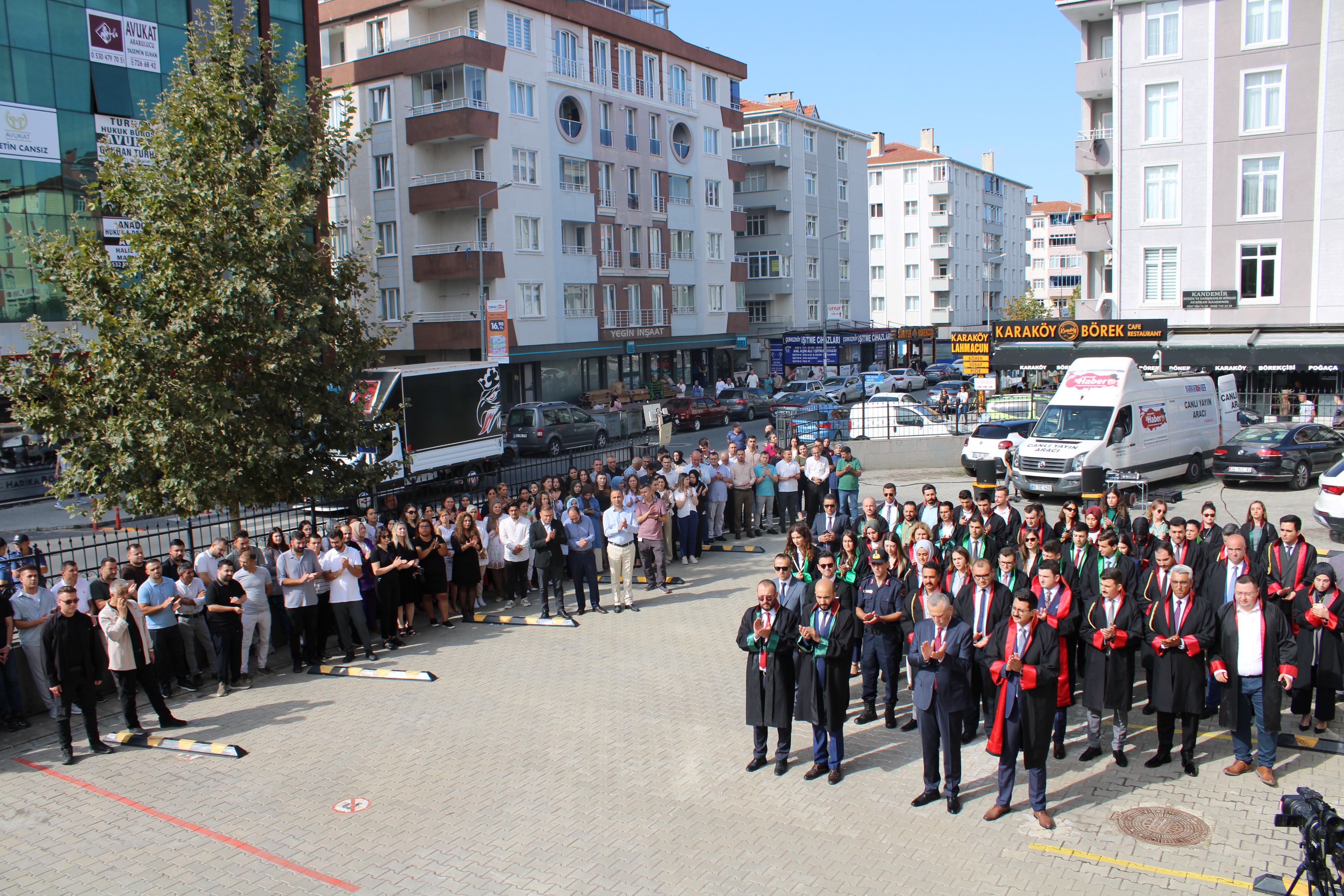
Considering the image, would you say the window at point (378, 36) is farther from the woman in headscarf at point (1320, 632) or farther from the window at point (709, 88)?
the woman in headscarf at point (1320, 632)

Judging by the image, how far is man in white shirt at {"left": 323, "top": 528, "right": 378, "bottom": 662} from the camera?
12211mm

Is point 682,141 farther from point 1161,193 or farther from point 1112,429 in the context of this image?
point 1112,429

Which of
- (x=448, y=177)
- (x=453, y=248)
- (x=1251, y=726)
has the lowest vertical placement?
(x=1251, y=726)

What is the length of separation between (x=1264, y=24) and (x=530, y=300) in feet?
97.1

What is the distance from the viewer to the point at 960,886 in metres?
6.69

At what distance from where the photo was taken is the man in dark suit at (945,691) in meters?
7.66

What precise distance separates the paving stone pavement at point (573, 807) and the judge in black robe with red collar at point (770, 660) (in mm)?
616

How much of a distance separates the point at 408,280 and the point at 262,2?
44.4 ft

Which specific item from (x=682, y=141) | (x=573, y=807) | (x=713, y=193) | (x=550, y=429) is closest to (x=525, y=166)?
(x=682, y=141)

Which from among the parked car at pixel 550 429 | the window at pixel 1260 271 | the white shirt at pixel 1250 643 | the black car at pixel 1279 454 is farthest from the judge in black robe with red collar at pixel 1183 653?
the window at pixel 1260 271

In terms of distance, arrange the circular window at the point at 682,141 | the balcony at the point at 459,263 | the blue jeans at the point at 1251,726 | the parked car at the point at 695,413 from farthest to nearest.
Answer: the circular window at the point at 682,141, the balcony at the point at 459,263, the parked car at the point at 695,413, the blue jeans at the point at 1251,726

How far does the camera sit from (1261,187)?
109 ft

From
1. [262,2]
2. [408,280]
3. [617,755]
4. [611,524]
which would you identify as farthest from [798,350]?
[617,755]

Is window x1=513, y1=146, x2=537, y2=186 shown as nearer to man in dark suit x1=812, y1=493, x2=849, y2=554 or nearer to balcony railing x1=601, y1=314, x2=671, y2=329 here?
balcony railing x1=601, y1=314, x2=671, y2=329
